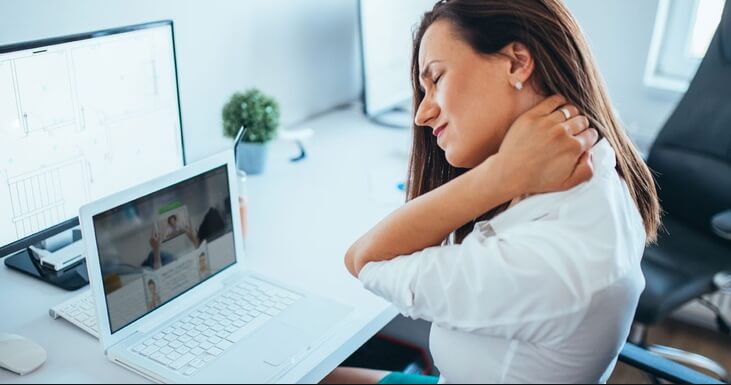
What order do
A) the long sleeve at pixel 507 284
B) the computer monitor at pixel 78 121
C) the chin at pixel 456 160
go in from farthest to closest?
1. the computer monitor at pixel 78 121
2. the chin at pixel 456 160
3. the long sleeve at pixel 507 284

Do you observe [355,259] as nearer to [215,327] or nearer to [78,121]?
[215,327]

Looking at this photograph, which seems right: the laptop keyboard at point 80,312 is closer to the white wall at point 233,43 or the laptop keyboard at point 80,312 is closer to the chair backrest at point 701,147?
the white wall at point 233,43

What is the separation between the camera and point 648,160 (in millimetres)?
2033

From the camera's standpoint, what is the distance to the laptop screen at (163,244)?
3.45 ft

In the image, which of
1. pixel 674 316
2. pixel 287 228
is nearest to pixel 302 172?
pixel 287 228

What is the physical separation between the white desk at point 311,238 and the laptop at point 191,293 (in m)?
0.04

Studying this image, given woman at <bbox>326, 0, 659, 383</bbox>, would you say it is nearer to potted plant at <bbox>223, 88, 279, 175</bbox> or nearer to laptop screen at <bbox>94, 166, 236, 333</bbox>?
laptop screen at <bbox>94, 166, 236, 333</bbox>

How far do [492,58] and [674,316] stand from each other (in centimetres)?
174

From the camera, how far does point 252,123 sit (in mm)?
1725

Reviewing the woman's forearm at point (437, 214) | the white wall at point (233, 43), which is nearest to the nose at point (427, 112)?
the woman's forearm at point (437, 214)

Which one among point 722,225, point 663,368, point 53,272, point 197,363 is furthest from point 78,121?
point 722,225

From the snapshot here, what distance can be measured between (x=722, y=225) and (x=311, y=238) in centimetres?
99

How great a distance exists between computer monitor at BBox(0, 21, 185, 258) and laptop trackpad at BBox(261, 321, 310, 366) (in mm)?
437

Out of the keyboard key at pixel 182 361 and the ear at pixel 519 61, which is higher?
the ear at pixel 519 61
